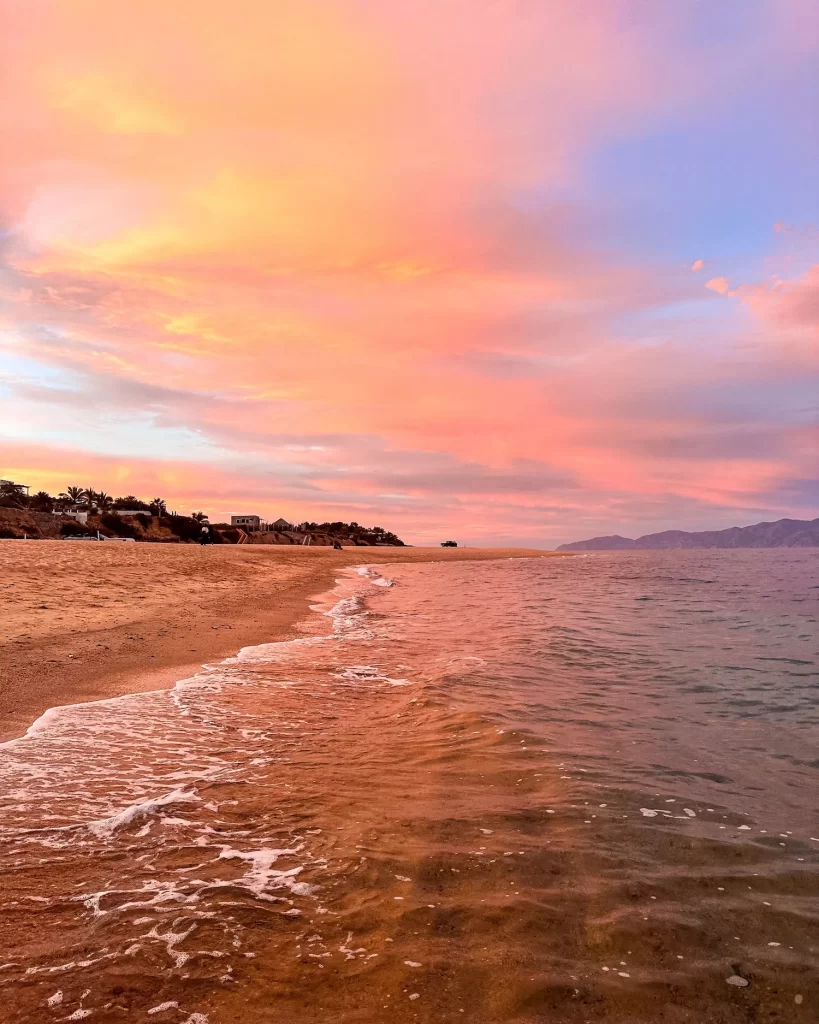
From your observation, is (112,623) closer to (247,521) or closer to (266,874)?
(266,874)

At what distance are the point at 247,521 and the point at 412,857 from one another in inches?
6928

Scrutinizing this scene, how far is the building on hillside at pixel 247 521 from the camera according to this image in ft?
561

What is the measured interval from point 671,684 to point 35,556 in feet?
93.6

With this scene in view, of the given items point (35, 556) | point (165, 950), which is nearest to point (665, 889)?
point (165, 950)

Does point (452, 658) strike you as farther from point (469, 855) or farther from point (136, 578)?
point (136, 578)

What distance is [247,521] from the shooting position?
575 feet

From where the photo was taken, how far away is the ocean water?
3.62m

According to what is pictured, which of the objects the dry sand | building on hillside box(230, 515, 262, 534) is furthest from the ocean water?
building on hillside box(230, 515, 262, 534)

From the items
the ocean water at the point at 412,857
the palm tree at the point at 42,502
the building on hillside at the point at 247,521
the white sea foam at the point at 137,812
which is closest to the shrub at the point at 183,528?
the palm tree at the point at 42,502

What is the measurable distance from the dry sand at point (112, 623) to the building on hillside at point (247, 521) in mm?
139752

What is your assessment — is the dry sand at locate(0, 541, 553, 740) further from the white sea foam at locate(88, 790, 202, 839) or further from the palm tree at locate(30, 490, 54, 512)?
the palm tree at locate(30, 490, 54, 512)

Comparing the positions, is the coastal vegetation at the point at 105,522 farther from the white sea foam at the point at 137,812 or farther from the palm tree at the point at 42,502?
the white sea foam at the point at 137,812

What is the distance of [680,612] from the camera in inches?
969

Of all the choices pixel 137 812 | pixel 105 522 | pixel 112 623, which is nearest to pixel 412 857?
pixel 137 812
